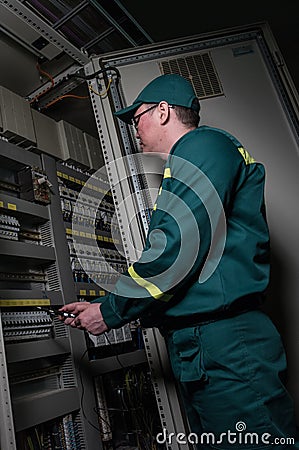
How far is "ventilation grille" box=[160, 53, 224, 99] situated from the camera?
2.13 m

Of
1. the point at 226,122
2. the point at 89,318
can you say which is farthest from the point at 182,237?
the point at 226,122

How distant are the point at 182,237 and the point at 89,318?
44 cm

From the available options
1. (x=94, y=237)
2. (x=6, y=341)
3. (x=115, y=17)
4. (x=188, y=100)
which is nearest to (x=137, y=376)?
(x=94, y=237)

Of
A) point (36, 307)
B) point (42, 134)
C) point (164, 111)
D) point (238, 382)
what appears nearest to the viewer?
point (238, 382)

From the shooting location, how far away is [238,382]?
1221 millimetres

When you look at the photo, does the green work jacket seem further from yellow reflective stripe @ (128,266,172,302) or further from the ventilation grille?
the ventilation grille

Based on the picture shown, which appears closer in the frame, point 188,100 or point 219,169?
point 219,169

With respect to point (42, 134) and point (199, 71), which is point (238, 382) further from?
point (42, 134)

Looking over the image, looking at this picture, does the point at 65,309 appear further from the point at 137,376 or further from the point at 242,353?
the point at 137,376

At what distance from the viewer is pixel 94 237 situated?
9.78 feet

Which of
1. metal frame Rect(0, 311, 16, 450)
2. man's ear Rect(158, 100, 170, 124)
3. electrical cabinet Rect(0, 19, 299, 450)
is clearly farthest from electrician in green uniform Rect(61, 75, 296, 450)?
electrical cabinet Rect(0, 19, 299, 450)

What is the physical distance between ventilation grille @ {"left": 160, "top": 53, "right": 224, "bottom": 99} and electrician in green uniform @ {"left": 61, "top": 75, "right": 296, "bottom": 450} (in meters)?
0.83

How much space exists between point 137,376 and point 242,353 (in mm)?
1906

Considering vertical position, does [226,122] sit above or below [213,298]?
above
